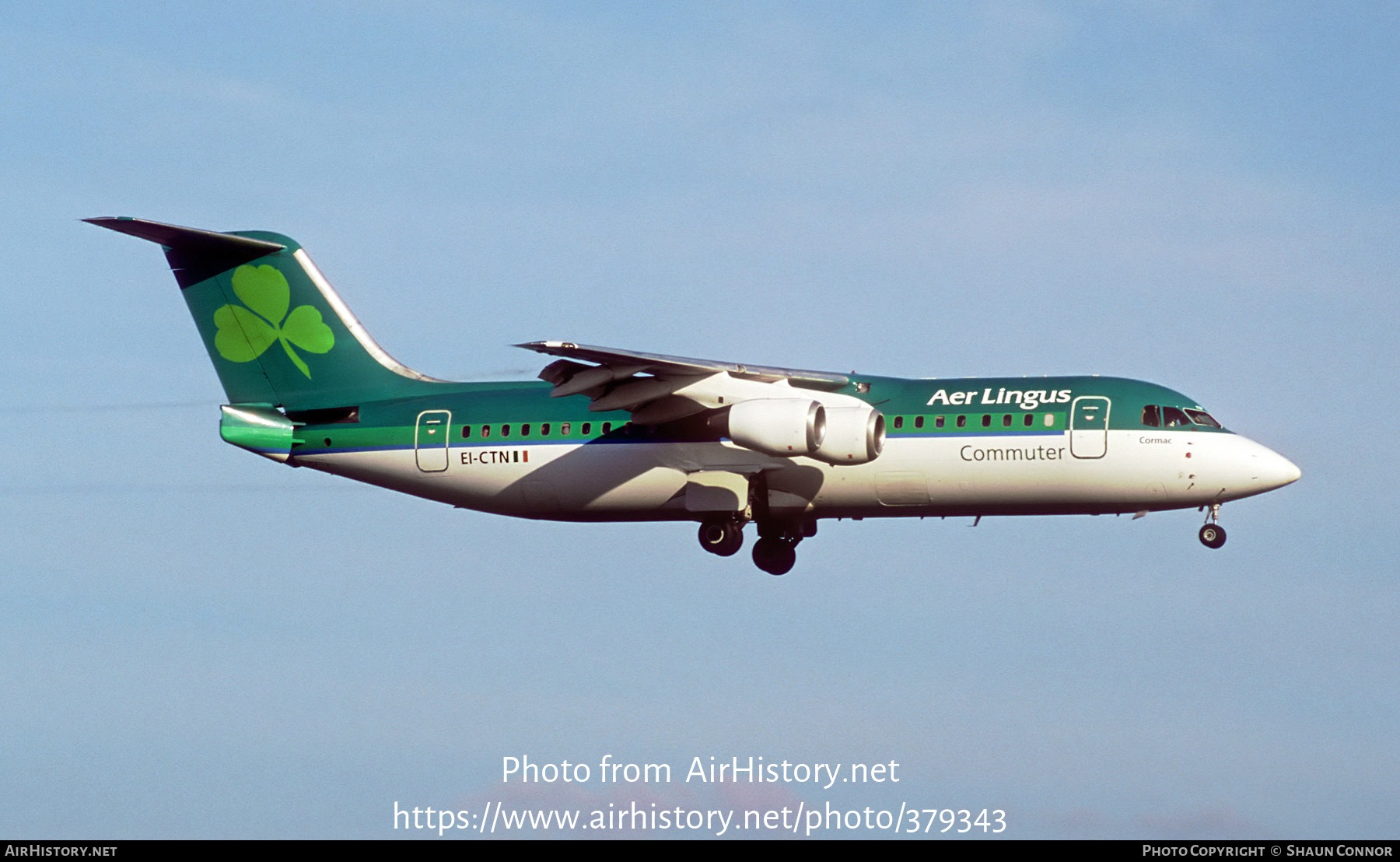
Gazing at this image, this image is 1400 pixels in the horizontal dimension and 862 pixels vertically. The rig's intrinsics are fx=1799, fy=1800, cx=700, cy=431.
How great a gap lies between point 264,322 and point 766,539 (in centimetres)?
901

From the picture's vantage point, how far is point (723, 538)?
2725cm

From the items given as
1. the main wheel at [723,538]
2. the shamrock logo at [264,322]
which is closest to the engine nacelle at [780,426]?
the main wheel at [723,538]

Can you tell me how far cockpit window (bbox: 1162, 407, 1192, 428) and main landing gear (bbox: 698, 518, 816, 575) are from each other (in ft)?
18.2

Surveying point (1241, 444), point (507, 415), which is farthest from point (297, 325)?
point (1241, 444)

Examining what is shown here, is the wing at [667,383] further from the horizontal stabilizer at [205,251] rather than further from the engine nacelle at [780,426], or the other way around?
the horizontal stabilizer at [205,251]

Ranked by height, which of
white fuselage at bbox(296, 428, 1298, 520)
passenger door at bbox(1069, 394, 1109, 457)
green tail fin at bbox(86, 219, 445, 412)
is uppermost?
green tail fin at bbox(86, 219, 445, 412)

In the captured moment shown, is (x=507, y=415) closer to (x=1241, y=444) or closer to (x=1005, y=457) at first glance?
(x=1005, y=457)

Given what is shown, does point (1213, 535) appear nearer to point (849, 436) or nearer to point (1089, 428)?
point (1089, 428)

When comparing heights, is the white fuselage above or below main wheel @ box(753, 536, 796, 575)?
above

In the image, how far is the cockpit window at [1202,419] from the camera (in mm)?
25469

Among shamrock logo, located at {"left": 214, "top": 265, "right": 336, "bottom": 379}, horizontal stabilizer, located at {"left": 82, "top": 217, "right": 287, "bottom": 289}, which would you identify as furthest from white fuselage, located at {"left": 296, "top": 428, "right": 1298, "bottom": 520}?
horizontal stabilizer, located at {"left": 82, "top": 217, "right": 287, "bottom": 289}

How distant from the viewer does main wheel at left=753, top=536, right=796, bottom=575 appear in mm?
28375

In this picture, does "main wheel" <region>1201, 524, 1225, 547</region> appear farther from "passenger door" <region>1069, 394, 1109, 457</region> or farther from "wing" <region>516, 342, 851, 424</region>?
"wing" <region>516, 342, 851, 424</region>

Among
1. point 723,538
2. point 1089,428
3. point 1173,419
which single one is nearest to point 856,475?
point 723,538
